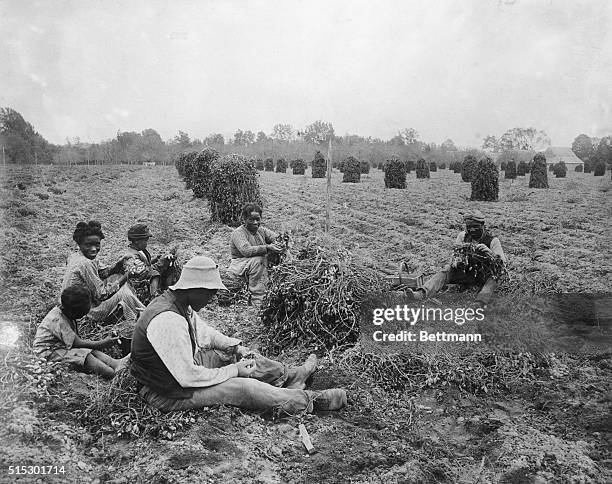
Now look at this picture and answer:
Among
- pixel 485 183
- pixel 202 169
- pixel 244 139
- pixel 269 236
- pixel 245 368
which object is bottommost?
pixel 245 368

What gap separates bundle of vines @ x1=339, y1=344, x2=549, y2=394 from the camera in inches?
172

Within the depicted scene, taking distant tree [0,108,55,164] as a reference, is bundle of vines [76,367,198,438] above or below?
below

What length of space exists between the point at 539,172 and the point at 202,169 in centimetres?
1512

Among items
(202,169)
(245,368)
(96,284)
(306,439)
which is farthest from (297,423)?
(202,169)

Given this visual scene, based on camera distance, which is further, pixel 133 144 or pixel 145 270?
pixel 133 144

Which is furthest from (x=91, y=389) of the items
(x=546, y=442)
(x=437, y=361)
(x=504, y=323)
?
(x=504, y=323)

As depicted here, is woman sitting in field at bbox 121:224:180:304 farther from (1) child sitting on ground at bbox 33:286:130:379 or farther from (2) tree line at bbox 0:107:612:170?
(2) tree line at bbox 0:107:612:170

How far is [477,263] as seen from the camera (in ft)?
18.6

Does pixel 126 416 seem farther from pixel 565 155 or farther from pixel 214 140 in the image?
pixel 565 155

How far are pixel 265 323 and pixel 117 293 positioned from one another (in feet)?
5.15

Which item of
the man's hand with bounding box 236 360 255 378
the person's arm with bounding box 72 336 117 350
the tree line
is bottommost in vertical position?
the man's hand with bounding box 236 360 255 378

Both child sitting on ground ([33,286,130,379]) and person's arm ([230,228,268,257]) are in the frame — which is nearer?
child sitting on ground ([33,286,130,379])

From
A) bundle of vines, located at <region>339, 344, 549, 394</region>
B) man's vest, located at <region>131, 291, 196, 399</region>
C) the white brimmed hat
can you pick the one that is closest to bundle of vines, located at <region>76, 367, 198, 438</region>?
man's vest, located at <region>131, 291, 196, 399</region>

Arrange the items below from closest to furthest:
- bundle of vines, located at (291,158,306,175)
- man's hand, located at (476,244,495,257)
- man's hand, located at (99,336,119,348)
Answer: man's hand, located at (99,336,119,348) → man's hand, located at (476,244,495,257) → bundle of vines, located at (291,158,306,175)
